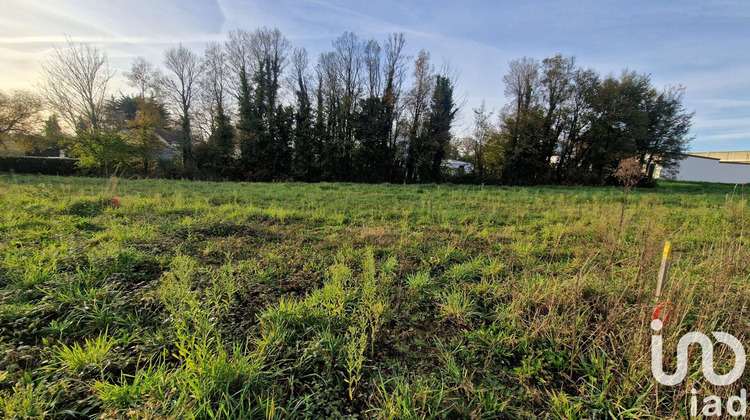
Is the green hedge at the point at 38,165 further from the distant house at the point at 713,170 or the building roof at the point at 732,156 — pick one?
the building roof at the point at 732,156

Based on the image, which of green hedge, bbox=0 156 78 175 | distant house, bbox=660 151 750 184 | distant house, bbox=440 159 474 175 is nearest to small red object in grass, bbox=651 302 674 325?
distant house, bbox=440 159 474 175

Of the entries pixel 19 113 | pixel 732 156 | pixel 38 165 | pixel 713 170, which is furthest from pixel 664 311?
pixel 732 156

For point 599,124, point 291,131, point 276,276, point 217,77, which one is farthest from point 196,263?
point 599,124

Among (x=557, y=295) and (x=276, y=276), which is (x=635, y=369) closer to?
(x=557, y=295)

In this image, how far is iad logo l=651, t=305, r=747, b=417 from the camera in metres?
1.48

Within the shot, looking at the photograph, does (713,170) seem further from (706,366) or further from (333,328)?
(333,328)

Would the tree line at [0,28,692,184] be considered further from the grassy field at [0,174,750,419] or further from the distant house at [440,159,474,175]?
the grassy field at [0,174,750,419]

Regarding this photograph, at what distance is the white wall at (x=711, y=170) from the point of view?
112 ft

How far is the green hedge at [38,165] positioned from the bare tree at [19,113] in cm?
138

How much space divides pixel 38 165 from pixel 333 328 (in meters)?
33.4

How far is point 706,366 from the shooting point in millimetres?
1646

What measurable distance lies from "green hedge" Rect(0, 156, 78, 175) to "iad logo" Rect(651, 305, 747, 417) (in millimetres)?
31909

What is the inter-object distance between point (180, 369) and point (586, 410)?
2.51 meters

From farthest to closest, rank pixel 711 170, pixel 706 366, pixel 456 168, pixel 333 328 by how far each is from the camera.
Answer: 1. pixel 711 170
2. pixel 456 168
3. pixel 333 328
4. pixel 706 366
